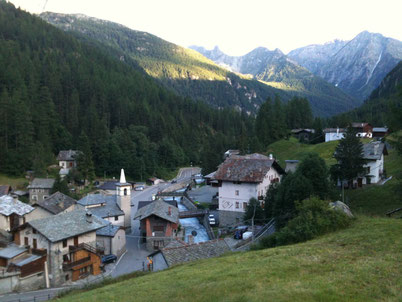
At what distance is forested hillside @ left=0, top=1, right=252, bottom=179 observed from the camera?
87438 millimetres

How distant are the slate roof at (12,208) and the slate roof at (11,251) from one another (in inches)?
410

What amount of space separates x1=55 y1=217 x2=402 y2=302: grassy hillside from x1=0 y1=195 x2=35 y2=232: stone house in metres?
35.2

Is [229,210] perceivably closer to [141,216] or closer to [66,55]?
[141,216]

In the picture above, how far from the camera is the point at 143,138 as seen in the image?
356ft

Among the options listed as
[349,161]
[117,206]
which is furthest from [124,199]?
[349,161]

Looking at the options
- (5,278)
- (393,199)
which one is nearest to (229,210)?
(393,199)

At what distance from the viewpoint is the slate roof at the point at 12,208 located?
46.6 metres

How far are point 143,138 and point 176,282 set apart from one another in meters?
94.0

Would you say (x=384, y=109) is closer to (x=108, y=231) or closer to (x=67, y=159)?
(x=67, y=159)

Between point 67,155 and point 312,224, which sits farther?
point 67,155

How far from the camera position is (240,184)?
44.2 meters

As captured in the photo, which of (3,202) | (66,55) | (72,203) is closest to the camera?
(3,202)

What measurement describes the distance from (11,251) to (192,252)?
21.1 metres

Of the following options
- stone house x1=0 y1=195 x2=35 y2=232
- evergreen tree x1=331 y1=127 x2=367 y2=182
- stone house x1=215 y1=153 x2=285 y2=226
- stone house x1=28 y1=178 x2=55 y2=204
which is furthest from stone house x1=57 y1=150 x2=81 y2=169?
evergreen tree x1=331 y1=127 x2=367 y2=182
